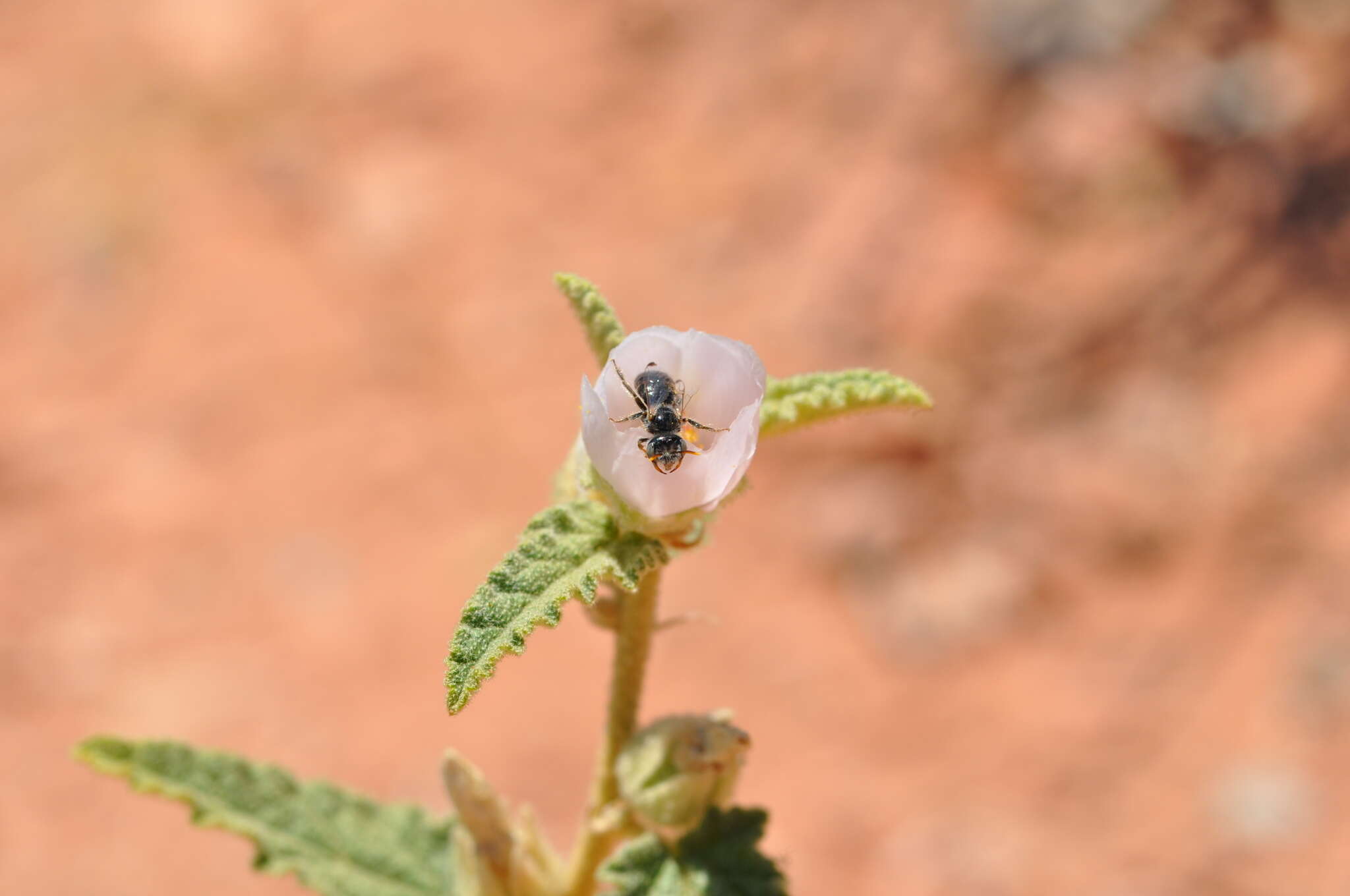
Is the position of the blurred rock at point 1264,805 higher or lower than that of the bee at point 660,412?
higher

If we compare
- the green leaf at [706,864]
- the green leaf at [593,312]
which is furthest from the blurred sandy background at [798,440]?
the green leaf at [593,312]

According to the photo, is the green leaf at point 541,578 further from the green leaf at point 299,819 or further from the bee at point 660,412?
the green leaf at point 299,819

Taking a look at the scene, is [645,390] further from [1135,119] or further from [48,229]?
[48,229]

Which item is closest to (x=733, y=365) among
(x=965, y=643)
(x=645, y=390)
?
(x=645, y=390)

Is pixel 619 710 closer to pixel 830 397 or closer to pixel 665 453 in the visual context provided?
pixel 665 453

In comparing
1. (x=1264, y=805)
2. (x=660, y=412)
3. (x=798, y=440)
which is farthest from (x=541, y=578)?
(x=798, y=440)

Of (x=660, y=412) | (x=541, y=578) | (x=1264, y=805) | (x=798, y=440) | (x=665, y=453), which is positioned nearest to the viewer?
(x=541, y=578)
